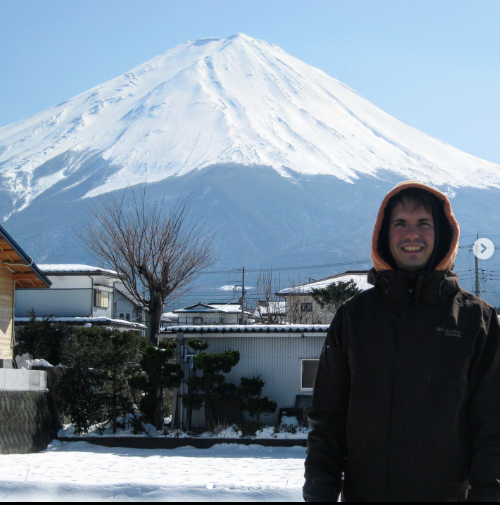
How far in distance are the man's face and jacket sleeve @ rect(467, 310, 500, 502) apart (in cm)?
35

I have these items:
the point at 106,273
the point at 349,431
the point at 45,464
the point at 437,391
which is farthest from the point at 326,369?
the point at 106,273

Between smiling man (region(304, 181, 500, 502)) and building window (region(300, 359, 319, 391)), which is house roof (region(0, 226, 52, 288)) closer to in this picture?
building window (region(300, 359, 319, 391))

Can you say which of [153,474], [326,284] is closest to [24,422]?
[153,474]

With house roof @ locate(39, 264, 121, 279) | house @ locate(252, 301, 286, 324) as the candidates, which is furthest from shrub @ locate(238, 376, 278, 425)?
house roof @ locate(39, 264, 121, 279)

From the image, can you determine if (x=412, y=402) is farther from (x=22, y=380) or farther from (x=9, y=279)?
(x=9, y=279)

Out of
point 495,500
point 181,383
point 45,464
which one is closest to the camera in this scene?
point 495,500

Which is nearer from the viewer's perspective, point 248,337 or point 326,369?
point 326,369

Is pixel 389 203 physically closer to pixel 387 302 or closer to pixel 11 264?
pixel 387 302

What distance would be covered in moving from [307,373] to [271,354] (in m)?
1.02

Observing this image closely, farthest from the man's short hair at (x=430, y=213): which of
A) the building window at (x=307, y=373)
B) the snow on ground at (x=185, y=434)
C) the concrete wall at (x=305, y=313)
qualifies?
the concrete wall at (x=305, y=313)

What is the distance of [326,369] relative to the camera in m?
2.81

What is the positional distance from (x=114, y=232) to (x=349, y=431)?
25395 millimetres

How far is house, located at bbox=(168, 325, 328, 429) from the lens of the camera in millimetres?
18875

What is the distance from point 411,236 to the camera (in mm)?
2848
